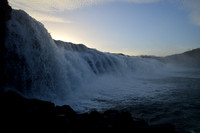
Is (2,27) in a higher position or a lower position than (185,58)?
lower

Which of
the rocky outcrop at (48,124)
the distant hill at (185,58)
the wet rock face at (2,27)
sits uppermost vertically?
the distant hill at (185,58)

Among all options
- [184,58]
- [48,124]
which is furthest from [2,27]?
[184,58]

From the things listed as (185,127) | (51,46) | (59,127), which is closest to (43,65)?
(51,46)

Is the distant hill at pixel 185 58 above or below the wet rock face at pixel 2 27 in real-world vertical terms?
above

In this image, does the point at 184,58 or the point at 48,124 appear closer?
the point at 48,124

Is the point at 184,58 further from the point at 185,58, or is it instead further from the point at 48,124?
the point at 48,124

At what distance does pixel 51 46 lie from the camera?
1143 cm

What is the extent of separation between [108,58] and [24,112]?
2151 cm

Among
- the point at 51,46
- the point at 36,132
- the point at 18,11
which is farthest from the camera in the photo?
the point at 51,46

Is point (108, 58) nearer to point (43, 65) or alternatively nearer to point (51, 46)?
point (51, 46)

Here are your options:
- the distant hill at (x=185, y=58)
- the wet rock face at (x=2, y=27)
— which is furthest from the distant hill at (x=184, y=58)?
the wet rock face at (x=2, y=27)

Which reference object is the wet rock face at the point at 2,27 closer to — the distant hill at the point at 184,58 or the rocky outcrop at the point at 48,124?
the rocky outcrop at the point at 48,124

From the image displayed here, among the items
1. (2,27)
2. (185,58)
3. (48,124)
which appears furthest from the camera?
(185,58)

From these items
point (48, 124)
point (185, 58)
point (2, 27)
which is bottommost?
point (48, 124)
